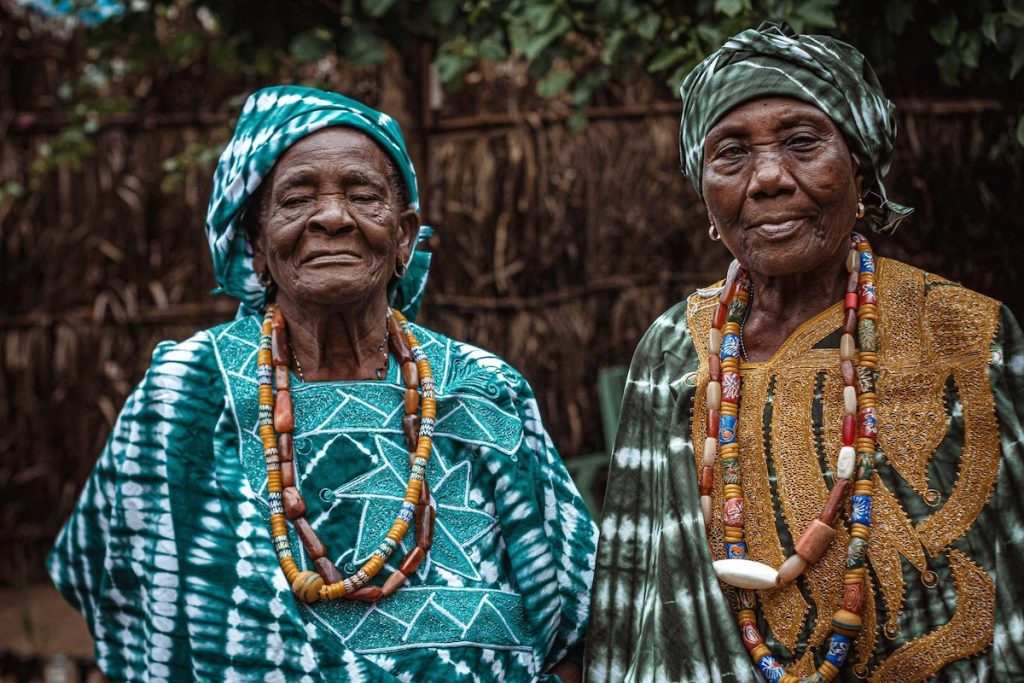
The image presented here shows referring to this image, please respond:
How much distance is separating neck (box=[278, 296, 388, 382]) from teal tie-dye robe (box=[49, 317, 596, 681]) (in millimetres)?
49

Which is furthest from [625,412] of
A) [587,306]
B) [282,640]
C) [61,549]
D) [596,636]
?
[587,306]

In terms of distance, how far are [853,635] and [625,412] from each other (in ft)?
2.43

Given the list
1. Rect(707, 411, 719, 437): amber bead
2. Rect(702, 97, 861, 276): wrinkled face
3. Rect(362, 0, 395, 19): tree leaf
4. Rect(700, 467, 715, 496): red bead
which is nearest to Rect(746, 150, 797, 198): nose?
Rect(702, 97, 861, 276): wrinkled face

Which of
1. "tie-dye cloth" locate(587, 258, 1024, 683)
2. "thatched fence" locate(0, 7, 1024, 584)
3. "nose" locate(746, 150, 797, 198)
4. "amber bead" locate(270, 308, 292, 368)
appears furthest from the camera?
"thatched fence" locate(0, 7, 1024, 584)

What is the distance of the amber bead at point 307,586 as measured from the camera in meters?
2.75

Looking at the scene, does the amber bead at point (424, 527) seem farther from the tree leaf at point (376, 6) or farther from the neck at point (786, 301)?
the tree leaf at point (376, 6)

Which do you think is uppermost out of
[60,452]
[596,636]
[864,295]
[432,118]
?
[432,118]

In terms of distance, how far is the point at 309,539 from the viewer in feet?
9.27

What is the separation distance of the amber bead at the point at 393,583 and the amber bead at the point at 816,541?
0.91 meters

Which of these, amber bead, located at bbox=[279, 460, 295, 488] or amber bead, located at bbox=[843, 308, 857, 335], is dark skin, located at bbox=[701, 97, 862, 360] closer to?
amber bead, located at bbox=[843, 308, 857, 335]

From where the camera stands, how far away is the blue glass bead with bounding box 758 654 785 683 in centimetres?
253

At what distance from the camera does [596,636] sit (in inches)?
112

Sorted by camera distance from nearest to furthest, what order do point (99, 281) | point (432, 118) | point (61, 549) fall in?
1. point (61, 549)
2. point (432, 118)
3. point (99, 281)

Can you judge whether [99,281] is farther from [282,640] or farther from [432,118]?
[282,640]
